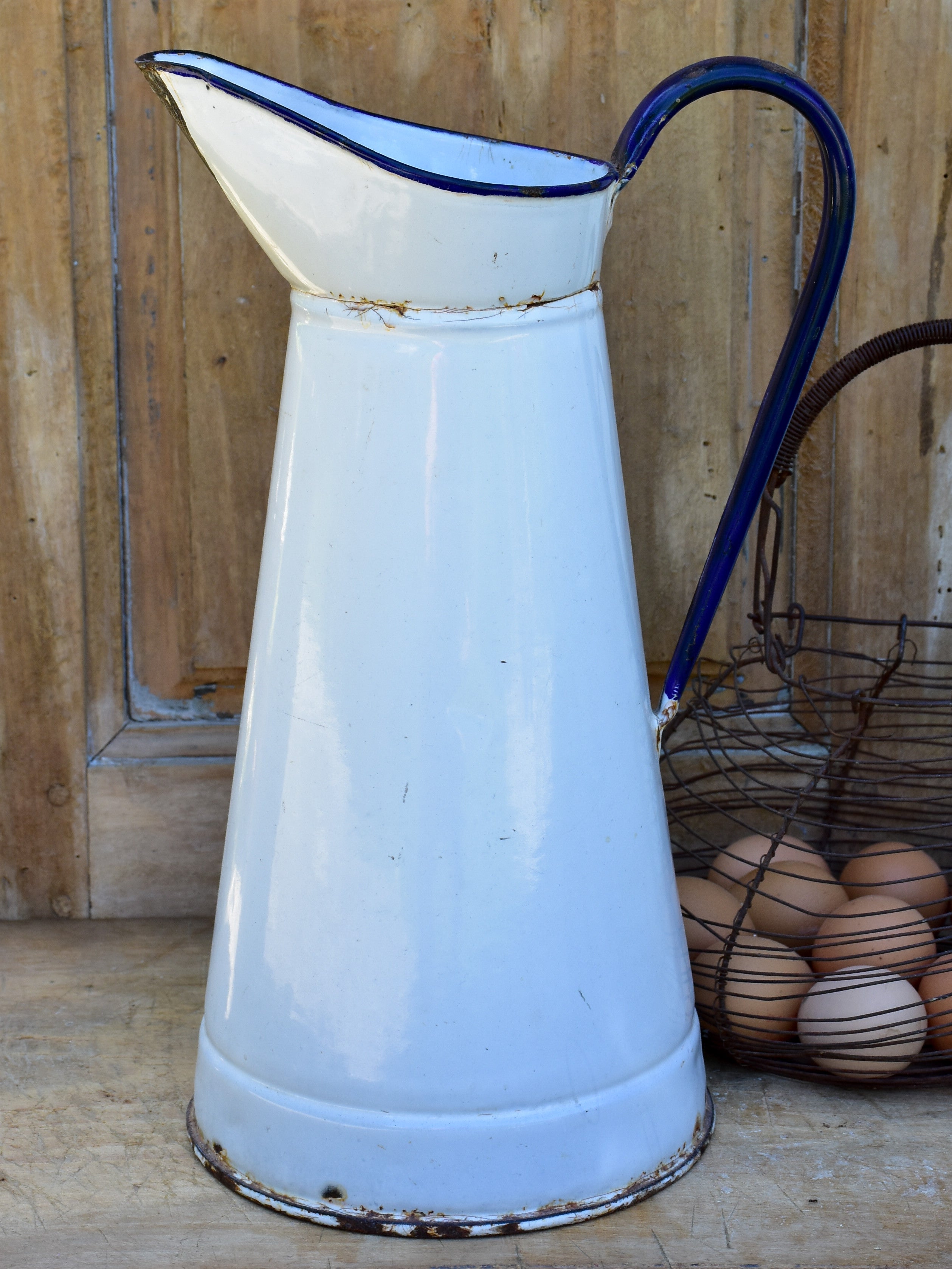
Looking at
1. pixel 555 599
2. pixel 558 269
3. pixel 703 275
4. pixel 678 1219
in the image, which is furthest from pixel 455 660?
pixel 703 275

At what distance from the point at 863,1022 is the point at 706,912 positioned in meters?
0.11

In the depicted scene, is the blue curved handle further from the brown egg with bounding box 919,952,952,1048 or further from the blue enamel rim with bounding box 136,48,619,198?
the brown egg with bounding box 919,952,952,1048

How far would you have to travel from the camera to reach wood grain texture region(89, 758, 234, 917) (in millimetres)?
943

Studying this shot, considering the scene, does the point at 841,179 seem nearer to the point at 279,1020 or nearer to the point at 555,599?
the point at 555,599

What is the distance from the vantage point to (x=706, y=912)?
30.8 inches

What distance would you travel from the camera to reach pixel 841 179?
0.64 meters

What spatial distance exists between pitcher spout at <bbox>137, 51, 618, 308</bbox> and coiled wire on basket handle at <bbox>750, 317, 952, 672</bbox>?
0.73 feet

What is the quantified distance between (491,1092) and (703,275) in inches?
22.4

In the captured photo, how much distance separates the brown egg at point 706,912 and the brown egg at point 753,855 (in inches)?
0.6

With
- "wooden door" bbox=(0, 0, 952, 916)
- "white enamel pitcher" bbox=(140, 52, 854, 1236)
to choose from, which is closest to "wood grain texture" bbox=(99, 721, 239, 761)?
"wooden door" bbox=(0, 0, 952, 916)

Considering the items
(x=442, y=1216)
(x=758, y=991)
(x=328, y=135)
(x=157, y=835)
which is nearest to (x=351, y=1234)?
(x=442, y=1216)

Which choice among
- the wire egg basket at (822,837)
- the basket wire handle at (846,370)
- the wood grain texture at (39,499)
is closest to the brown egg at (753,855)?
the wire egg basket at (822,837)

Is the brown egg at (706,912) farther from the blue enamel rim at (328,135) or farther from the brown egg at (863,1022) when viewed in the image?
the blue enamel rim at (328,135)

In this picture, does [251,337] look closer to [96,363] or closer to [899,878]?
[96,363]
